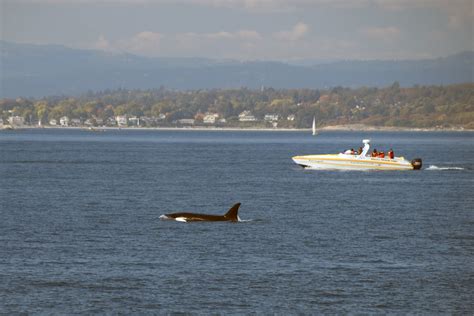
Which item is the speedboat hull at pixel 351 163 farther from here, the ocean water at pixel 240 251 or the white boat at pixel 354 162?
the ocean water at pixel 240 251

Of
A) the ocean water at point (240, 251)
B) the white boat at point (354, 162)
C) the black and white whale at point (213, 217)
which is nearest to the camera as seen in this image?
the ocean water at point (240, 251)

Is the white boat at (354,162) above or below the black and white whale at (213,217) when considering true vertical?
below

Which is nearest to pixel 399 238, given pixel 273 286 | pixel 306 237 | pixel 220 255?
pixel 306 237

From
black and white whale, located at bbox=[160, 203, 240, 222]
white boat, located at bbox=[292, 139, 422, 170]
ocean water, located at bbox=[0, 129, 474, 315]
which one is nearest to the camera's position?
ocean water, located at bbox=[0, 129, 474, 315]

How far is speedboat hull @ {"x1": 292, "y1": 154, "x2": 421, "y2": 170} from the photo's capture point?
11831 cm

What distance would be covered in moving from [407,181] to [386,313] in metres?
69.2

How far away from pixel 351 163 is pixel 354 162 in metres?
0.36

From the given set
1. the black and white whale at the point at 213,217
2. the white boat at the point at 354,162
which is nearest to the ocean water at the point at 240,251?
the black and white whale at the point at 213,217

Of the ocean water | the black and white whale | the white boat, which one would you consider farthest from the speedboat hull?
the black and white whale

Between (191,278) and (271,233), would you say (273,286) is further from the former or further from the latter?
(271,233)

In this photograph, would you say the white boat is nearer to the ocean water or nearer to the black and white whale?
the ocean water

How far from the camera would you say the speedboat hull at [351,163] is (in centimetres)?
11831

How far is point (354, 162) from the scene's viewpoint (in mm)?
119312

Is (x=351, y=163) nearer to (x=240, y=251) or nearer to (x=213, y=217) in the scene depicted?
(x=213, y=217)
